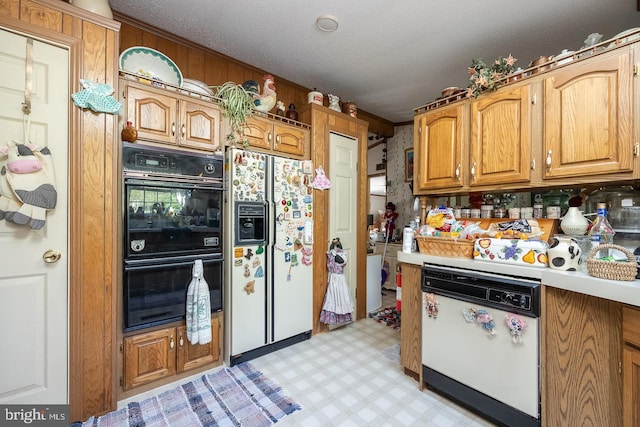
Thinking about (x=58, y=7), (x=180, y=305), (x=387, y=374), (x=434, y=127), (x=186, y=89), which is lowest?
(x=387, y=374)

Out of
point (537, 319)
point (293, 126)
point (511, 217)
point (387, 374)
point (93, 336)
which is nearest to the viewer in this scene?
point (537, 319)

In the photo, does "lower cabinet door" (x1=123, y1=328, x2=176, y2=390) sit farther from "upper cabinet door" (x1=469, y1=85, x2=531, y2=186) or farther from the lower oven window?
"upper cabinet door" (x1=469, y1=85, x2=531, y2=186)

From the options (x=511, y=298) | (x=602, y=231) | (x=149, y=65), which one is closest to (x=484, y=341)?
(x=511, y=298)

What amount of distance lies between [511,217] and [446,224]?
0.42m

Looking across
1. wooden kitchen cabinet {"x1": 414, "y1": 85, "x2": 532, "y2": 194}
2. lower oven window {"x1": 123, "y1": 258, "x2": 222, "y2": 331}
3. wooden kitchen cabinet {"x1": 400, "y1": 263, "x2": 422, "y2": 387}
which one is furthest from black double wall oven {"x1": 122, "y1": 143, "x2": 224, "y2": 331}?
wooden kitchen cabinet {"x1": 414, "y1": 85, "x2": 532, "y2": 194}

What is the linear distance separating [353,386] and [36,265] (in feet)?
6.66

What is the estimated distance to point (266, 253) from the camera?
2348 mm

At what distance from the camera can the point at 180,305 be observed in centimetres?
192

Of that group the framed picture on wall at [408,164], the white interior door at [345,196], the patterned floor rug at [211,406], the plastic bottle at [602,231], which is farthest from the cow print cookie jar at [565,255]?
the framed picture on wall at [408,164]

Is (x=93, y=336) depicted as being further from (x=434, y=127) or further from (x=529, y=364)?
(x=434, y=127)

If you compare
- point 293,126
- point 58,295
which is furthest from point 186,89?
point 58,295

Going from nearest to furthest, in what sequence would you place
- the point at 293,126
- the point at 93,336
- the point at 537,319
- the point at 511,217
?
1. the point at 537,319
2. the point at 93,336
3. the point at 511,217
4. the point at 293,126

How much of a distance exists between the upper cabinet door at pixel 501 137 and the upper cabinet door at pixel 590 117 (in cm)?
10

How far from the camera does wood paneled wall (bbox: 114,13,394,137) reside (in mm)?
2098
